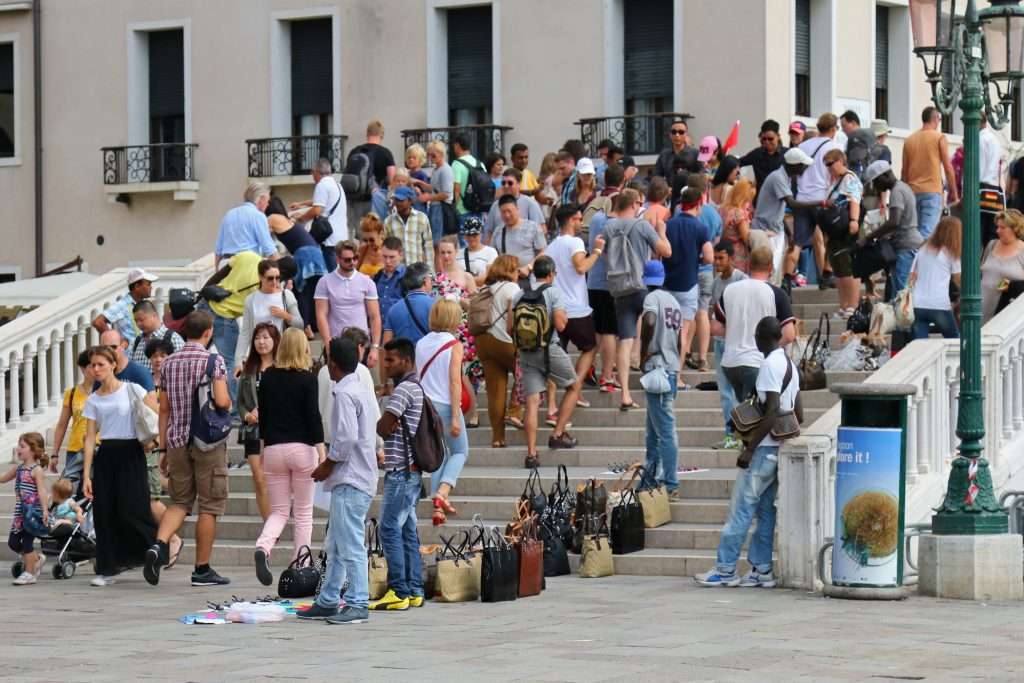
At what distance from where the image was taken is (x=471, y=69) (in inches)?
1163

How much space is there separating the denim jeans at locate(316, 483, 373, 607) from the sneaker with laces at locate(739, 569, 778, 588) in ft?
9.48

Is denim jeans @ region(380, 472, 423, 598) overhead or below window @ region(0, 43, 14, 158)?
below

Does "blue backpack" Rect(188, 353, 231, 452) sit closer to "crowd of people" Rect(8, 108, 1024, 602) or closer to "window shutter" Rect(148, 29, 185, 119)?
"crowd of people" Rect(8, 108, 1024, 602)

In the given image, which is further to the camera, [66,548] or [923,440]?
[66,548]

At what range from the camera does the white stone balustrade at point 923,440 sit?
14.9m

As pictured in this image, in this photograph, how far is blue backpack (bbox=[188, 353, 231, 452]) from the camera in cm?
1563

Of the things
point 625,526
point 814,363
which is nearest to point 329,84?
point 814,363

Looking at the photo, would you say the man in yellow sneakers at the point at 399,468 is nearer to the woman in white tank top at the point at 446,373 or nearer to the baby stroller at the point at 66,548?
the woman in white tank top at the point at 446,373

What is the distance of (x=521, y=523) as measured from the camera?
15.4 m

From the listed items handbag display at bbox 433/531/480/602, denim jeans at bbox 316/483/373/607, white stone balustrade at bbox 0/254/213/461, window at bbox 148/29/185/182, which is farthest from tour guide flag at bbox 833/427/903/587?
window at bbox 148/29/185/182

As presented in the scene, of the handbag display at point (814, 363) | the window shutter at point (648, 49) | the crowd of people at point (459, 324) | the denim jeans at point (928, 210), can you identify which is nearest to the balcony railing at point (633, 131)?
the window shutter at point (648, 49)

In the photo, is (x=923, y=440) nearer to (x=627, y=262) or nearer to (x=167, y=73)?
(x=627, y=262)

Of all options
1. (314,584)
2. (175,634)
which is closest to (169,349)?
Result: (314,584)

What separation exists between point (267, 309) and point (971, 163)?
278 inches
